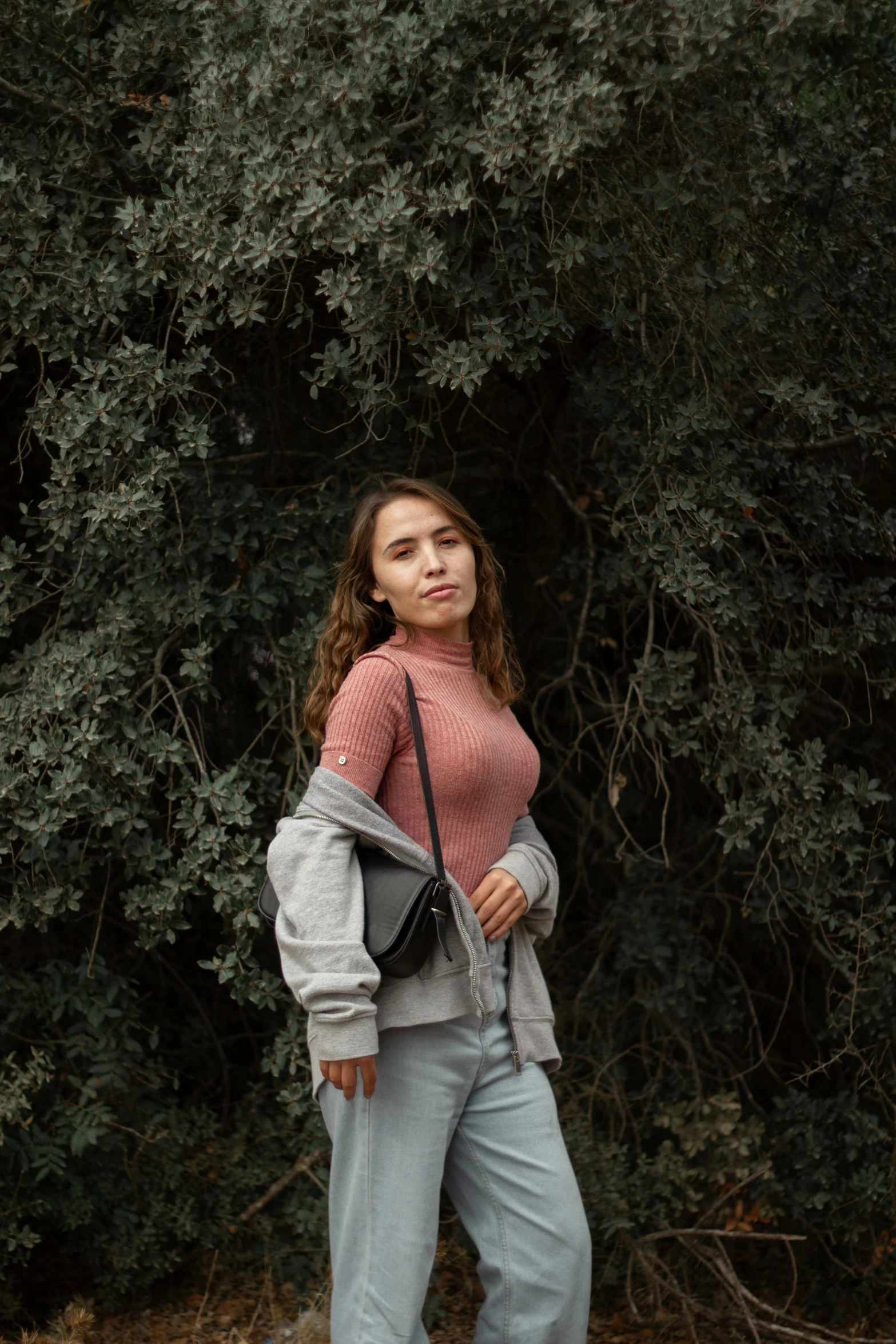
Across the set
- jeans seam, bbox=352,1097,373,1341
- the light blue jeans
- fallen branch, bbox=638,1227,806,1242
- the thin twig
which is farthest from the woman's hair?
the thin twig

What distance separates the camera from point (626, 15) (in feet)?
7.63

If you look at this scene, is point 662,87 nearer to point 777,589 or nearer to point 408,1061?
point 777,589

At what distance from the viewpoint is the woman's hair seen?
7.55ft

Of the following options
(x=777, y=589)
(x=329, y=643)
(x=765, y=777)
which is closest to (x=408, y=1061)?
(x=329, y=643)

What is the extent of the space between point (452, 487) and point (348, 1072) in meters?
2.15

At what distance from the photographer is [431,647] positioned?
2.23m

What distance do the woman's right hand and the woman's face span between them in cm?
75

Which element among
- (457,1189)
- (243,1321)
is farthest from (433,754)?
(243,1321)

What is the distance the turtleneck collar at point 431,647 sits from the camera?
7.29ft

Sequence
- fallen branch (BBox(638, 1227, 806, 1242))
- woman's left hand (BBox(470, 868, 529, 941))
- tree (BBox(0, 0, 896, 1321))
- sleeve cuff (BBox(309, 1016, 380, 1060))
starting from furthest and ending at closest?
fallen branch (BBox(638, 1227, 806, 1242)) → tree (BBox(0, 0, 896, 1321)) → woman's left hand (BBox(470, 868, 529, 941)) → sleeve cuff (BBox(309, 1016, 380, 1060))

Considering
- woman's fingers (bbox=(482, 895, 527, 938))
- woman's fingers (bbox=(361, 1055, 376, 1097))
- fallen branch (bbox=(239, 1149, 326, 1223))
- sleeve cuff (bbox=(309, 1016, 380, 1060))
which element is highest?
woman's fingers (bbox=(482, 895, 527, 938))

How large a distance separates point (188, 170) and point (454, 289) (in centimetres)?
62

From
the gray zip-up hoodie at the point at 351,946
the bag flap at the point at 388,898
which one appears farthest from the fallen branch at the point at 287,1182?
the bag flap at the point at 388,898

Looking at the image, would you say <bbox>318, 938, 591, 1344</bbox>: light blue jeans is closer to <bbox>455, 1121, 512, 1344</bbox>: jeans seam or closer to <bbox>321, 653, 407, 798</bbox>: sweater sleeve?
<bbox>455, 1121, 512, 1344</bbox>: jeans seam
